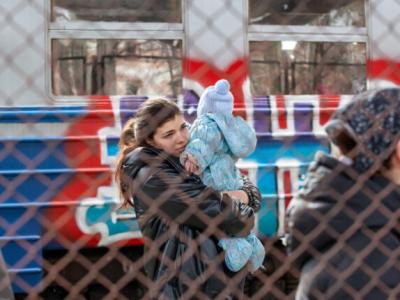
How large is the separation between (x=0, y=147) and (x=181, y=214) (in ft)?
5.28

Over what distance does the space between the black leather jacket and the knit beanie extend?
81cm

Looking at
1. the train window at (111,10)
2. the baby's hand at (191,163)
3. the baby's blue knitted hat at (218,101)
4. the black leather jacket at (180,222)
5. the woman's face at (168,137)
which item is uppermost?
the train window at (111,10)

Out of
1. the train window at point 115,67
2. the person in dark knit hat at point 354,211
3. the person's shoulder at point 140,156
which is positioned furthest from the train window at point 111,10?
the person in dark knit hat at point 354,211

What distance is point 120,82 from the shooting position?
4.04 m

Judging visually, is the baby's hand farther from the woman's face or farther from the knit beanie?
the knit beanie

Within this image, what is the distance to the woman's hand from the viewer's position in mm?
2852

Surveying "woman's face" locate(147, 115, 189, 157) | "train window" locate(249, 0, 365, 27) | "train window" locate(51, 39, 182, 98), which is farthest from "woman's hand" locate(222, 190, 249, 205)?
"train window" locate(249, 0, 365, 27)

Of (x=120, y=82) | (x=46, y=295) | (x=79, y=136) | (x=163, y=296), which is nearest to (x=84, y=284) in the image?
(x=46, y=295)

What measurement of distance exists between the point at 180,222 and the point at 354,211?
2.97 feet

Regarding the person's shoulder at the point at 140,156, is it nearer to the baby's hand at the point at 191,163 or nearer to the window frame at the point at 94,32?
the baby's hand at the point at 191,163

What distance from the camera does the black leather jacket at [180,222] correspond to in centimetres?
270

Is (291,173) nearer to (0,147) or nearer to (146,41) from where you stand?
(146,41)

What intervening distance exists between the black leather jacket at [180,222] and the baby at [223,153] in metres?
0.05

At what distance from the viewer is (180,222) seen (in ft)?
8.89
